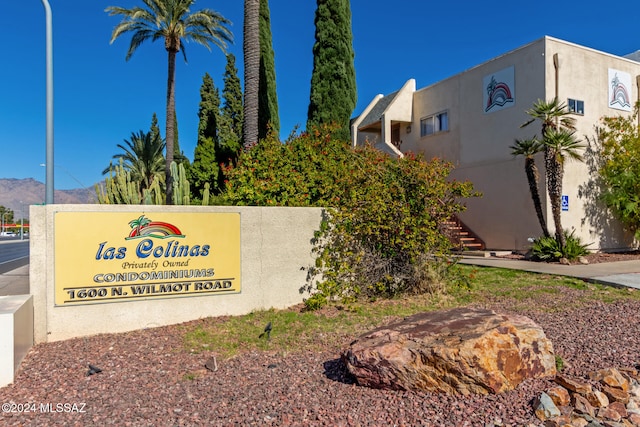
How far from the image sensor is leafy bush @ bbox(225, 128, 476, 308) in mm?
7641

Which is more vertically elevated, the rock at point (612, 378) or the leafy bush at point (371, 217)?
the leafy bush at point (371, 217)

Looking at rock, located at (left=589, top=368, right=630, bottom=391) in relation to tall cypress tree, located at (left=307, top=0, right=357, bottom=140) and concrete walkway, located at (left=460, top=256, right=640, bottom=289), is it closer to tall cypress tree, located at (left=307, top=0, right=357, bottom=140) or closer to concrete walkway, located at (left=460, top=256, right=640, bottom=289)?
concrete walkway, located at (left=460, top=256, right=640, bottom=289)

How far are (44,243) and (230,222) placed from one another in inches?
102

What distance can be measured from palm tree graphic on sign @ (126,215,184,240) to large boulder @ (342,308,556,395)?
353 cm

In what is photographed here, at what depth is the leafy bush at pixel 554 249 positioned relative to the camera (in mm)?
12805

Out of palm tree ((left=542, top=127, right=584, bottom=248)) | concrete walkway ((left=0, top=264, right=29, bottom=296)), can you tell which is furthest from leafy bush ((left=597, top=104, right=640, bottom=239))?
concrete walkway ((left=0, top=264, right=29, bottom=296))

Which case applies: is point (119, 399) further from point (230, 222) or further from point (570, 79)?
point (570, 79)

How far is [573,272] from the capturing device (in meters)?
10.5

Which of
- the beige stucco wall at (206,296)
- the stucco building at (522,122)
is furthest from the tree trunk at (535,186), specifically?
the beige stucco wall at (206,296)

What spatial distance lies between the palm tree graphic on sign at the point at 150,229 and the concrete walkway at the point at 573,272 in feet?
12.1

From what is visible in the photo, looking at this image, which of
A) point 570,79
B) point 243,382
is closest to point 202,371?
point 243,382

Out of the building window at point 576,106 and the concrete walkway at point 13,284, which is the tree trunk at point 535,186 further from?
the concrete walkway at point 13,284

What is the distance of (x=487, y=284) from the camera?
30.1ft

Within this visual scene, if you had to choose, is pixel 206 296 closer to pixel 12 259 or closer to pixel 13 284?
pixel 13 284
